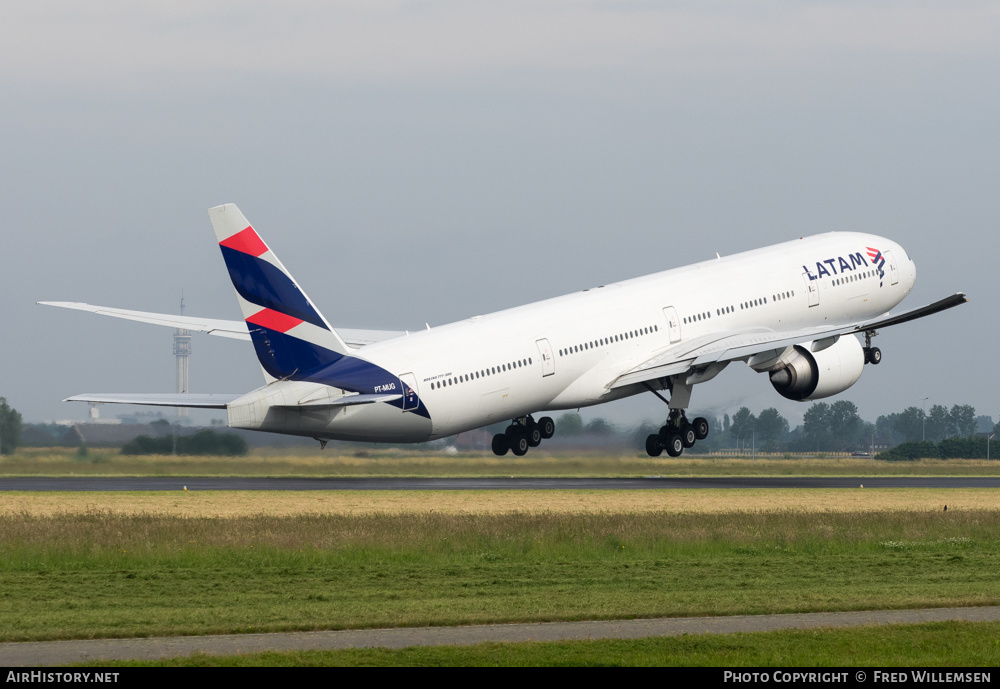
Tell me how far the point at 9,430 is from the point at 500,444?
71.0 ft

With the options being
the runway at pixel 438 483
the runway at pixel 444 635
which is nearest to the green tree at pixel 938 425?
the runway at pixel 438 483

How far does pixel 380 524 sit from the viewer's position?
39.2 metres

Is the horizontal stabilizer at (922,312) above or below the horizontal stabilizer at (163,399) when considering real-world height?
above

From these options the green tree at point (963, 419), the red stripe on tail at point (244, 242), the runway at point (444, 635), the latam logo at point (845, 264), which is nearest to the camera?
the runway at point (444, 635)

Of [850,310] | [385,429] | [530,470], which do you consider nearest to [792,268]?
[850,310]

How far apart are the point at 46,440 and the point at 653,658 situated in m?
46.2

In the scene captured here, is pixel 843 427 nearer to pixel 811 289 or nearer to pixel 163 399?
pixel 811 289

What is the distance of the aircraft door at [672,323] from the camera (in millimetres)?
55656

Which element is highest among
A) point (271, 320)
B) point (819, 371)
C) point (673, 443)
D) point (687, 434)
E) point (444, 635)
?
point (271, 320)

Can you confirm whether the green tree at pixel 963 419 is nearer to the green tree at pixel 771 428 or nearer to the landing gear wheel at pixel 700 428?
the green tree at pixel 771 428

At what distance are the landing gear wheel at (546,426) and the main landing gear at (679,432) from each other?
451 cm

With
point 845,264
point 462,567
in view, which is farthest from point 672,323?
point 462,567

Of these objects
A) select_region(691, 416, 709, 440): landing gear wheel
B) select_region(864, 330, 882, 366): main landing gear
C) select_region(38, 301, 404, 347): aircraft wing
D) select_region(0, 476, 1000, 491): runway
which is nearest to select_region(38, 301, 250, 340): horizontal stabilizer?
select_region(38, 301, 404, 347): aircraft wing

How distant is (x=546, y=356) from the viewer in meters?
50.9
